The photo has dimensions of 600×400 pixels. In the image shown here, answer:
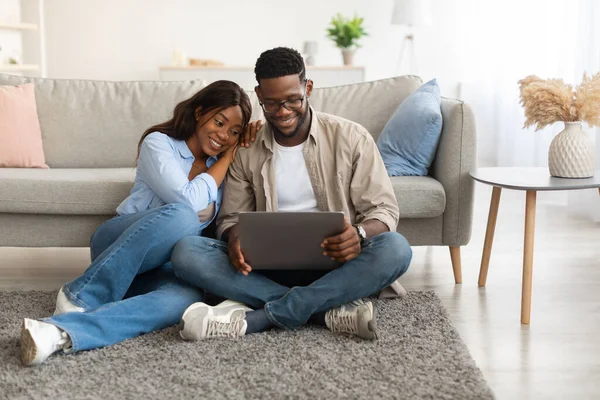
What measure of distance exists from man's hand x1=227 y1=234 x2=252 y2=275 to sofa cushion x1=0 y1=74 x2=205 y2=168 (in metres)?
1.27

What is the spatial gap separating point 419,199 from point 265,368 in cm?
110

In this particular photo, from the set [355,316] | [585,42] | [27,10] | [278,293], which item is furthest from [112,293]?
[27,10]

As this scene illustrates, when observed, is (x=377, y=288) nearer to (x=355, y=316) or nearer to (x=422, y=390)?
(x=355, y=316)

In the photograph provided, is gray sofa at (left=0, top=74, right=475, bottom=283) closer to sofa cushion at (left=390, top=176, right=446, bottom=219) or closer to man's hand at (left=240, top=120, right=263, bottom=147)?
sofa cushion at (left=390, top=176, right=446, bottom=219)

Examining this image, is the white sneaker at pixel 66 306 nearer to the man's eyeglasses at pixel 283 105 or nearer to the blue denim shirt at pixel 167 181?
the blue denim shirt at pixel 167 181

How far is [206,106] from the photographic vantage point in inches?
100

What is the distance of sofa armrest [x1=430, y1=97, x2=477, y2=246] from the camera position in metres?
2.93

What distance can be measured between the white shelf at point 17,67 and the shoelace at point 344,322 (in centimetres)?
441

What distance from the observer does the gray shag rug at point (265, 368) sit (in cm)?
186

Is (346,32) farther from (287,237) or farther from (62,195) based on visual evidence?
(287,237)

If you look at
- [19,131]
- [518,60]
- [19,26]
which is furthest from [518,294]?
[19,26]

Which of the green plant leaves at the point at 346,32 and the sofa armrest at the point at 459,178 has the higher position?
the green plant leaves at the point at 346,32

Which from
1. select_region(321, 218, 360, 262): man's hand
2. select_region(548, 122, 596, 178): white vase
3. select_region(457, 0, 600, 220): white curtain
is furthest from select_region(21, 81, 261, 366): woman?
select_region(457, 0, 600, 220): white curtain

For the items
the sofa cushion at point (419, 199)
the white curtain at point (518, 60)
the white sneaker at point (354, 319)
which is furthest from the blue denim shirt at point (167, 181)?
the white curtain at point (518, 60)
